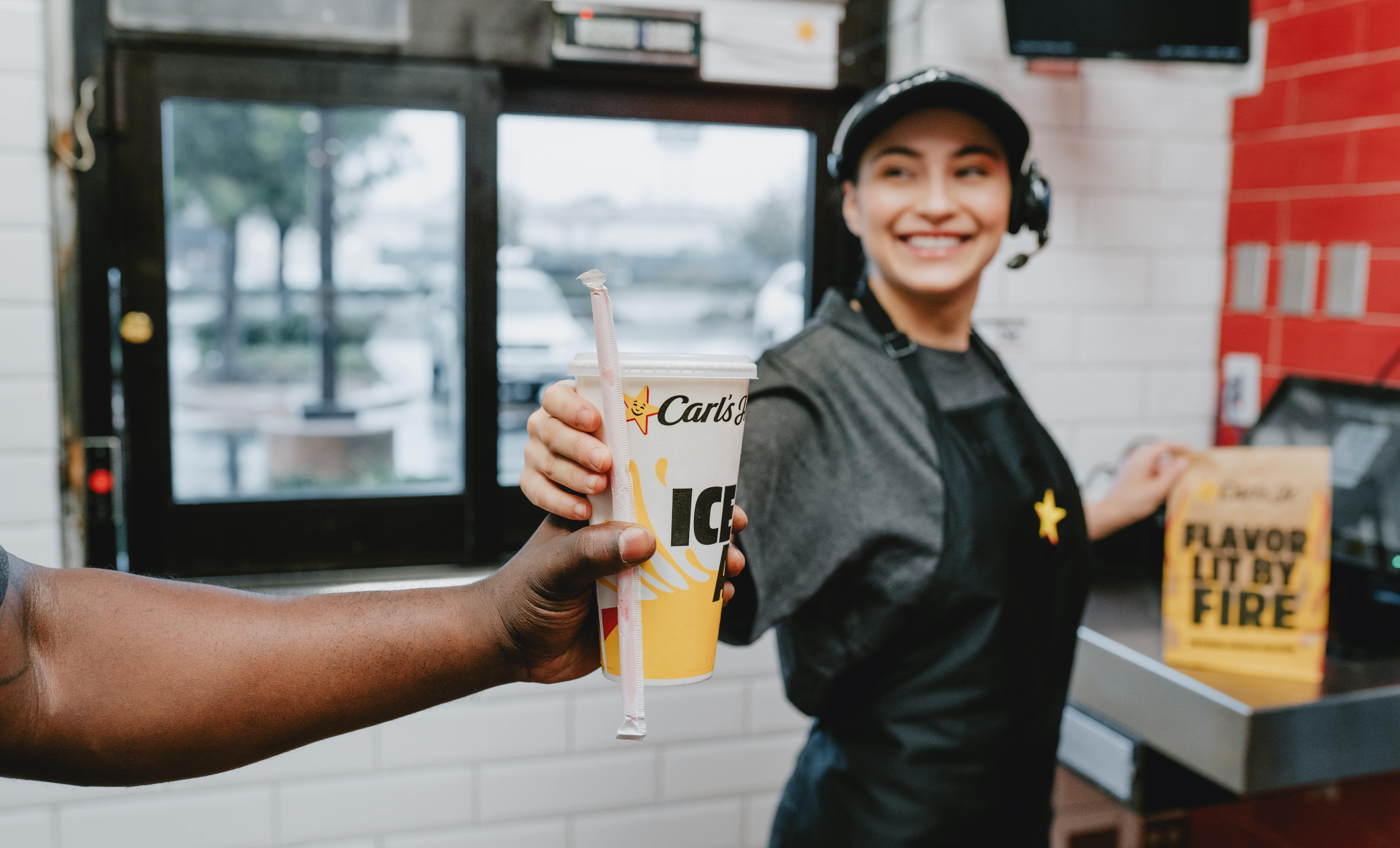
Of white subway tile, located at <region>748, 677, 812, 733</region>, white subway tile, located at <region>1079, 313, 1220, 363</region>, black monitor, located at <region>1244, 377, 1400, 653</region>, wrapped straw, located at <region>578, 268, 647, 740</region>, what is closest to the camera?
wrapped straw, located at <region>578, 268, 647, 740</region>

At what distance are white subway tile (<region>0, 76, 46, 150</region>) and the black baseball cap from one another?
4.68ft

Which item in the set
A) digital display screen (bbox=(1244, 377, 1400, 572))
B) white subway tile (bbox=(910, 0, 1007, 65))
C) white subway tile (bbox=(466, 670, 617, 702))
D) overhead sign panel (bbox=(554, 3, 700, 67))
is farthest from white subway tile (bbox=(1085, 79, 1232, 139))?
white subway tile (bbox=(466, 670, 617, 702))

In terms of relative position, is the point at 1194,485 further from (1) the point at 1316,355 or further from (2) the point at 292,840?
(2) the point at 292,840

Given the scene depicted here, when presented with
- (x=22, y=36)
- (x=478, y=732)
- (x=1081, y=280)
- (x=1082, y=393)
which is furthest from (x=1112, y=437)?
(x=22, y=36)

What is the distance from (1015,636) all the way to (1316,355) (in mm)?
1402

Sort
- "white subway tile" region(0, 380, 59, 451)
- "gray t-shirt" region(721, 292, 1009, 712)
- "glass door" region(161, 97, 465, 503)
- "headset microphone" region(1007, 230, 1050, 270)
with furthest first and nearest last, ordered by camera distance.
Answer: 1. "glass door" region(161, 97, 465, 503)
2. "white subway tile" region(0, 380, 59, 451)
3. "headset microphone" region(1007, 230, 1050, 270)
4. "gray t-shirt" region(721, 292, 1009, 712)

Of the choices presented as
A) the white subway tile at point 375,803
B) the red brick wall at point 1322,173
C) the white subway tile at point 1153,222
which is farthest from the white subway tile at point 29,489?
the red brick wall at point 1322,173

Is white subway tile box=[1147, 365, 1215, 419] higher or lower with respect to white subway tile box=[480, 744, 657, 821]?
higher

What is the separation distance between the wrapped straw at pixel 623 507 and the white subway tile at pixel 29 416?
1.56 metres

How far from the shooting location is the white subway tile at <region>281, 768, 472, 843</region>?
2014 mm

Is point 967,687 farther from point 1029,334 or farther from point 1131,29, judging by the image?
point 1131,29

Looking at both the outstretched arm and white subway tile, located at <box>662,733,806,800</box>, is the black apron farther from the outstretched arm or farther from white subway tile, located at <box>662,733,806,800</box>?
white subway tile, located at <box>662,733,806,800</box>

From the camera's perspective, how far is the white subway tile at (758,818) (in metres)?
2.29

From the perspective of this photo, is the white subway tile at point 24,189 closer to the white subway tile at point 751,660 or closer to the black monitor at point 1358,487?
the white subway tile at point 751,660
